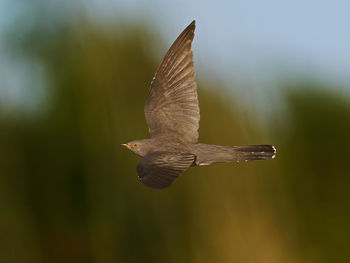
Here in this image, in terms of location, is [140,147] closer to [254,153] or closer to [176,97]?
[176,97]

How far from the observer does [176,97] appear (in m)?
8.52

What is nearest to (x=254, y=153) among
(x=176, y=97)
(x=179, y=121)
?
(x=179, y=121)

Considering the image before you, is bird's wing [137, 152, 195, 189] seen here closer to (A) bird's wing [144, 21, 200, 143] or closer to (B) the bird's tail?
(B) the bird's tail

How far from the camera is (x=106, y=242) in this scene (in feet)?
45.6

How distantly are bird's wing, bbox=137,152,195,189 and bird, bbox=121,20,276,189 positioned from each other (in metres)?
0.02

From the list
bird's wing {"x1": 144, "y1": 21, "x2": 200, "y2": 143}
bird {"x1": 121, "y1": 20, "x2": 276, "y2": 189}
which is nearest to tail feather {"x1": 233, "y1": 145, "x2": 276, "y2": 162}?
bird {"x1": 121, "y1": 20, "x2": 276, "y2": 189}

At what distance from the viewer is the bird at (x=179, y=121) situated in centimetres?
806

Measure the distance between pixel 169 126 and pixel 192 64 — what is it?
2.52 feet

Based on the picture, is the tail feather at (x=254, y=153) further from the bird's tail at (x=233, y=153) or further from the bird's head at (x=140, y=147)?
the bird's head at (x=140, y=147)

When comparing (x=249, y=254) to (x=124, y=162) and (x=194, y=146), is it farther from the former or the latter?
(x=194, y=146)

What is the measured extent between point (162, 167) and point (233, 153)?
117 centimetres

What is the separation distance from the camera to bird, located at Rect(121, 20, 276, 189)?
8062 mm

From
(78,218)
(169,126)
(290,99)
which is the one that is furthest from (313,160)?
(169,126)

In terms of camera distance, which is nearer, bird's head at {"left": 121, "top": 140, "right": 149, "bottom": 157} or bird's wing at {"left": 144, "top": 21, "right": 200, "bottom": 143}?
bird's head at {"left": 121, "top": 140, "right": 149, "bottom": 157}
